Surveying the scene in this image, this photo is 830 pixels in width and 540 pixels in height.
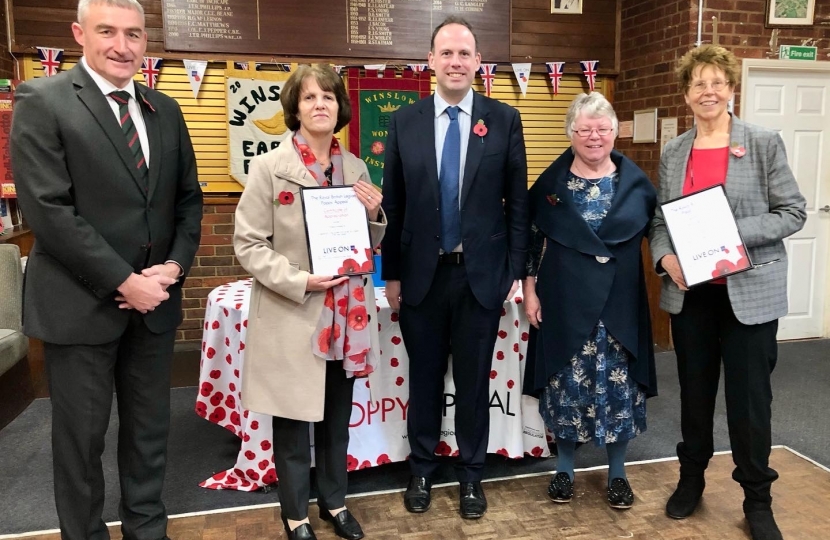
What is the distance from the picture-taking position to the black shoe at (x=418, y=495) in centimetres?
254

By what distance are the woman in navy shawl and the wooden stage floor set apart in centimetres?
15

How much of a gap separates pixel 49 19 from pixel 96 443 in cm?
376

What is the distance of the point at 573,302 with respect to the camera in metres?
2.40

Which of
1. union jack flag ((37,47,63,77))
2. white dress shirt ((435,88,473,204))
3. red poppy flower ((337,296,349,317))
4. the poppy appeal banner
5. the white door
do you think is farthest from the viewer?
the poppy appeal banner

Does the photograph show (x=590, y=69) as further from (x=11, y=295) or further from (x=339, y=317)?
(x=11, y=295)

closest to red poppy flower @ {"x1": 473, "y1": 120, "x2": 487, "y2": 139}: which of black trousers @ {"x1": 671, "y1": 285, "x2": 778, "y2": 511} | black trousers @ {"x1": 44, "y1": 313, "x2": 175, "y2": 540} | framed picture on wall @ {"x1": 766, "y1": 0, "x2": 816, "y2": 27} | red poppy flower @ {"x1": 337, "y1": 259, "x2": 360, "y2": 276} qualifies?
red poppy flower @ {"x1": 337, "y1": 259, "x2": 360, "y2": 276}

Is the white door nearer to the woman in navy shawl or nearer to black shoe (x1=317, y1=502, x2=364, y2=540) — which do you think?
the woman in navy shawl

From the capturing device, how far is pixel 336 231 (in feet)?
6.86

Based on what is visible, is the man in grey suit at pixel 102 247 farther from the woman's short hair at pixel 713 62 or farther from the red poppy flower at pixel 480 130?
the woman's short hair at pixel 713 62

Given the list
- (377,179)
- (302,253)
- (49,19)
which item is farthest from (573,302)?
(49,19)

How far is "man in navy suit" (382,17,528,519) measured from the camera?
2342 mm

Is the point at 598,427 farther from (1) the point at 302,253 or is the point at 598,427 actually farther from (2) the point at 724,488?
(1) the point at 302,253

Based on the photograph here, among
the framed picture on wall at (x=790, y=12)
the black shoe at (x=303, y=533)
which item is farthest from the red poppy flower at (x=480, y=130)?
the framed picture on wall at (x=790, y=12)

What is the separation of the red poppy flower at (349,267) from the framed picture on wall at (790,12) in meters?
4.29
